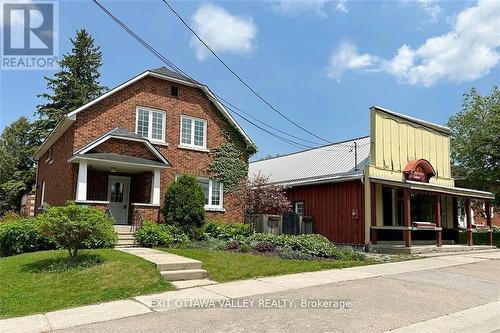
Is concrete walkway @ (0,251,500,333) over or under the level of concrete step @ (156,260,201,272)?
under

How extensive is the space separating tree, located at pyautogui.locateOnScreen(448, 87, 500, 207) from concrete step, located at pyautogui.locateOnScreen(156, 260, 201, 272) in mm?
21763

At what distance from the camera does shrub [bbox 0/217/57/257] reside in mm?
12859

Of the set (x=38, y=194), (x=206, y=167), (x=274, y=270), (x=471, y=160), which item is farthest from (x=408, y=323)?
(x=471, y=160)

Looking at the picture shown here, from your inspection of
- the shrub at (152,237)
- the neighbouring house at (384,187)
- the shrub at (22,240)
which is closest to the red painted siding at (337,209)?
the neighbouring house at (384,187)

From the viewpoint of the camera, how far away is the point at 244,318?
6.70 m

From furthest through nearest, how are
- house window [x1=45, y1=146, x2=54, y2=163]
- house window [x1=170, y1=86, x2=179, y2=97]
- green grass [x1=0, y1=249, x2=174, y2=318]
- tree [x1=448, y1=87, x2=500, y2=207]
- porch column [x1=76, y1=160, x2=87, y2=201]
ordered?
tree [x1=448, y1=87, x2=500, y2=207] → house window [x1=45, y1=146, x2=54, y2=163] → house window [x1=170, y1=86, x2=179, y2=97] → porch column [x1=76, y1=160, x2=87, y2=201] → green grass [x1=0, y1=249, x2=174, y2=318]

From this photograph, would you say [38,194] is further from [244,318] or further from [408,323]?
[408,323]

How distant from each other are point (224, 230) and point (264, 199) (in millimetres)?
2696

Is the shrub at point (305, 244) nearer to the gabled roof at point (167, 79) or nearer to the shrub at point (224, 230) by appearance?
the shrub at point (224, 230)

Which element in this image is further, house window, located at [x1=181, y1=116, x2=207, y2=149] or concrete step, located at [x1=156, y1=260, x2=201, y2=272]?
house window, located at [x1=181, y1=116, x2=207, y2=149]

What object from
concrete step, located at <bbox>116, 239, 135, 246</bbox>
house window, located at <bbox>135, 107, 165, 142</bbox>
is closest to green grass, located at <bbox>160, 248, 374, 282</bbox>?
concrete step, located at <bbox>116, 239, 135, 246</bbox>

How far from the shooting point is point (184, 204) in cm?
1656

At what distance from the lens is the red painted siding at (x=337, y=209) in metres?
18.1

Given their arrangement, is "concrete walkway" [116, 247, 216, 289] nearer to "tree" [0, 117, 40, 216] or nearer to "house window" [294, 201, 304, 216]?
"house window" [294, 201, 304, 216]
